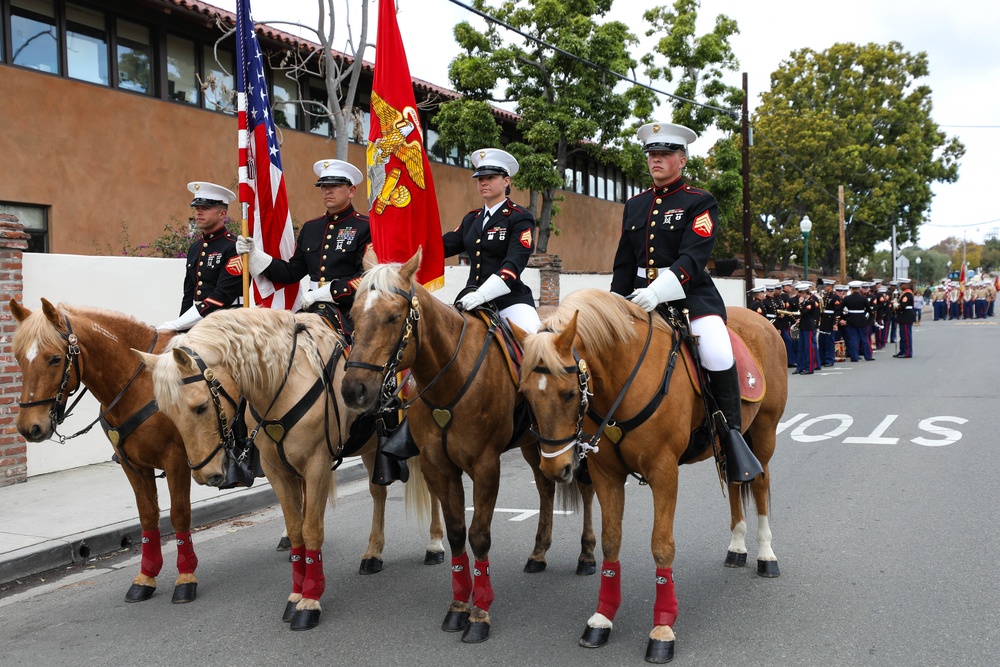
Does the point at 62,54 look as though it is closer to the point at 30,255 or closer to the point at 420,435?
the point at 30,255

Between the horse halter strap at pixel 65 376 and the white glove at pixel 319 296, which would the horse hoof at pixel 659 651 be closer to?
the white glove at pixel 319 296

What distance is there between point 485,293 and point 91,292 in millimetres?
5832

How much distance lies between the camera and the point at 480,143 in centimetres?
1997

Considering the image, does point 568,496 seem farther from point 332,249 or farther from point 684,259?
point 332,249

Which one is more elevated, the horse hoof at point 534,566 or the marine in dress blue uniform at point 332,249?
the marine in dress blue uniform at point 332,249

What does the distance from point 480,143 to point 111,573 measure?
51.7 ft

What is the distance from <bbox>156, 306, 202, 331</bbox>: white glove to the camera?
5.60m

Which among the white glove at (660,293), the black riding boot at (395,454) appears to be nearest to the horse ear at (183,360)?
the black riding boot at (395,454)

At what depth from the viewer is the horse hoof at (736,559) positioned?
530cm

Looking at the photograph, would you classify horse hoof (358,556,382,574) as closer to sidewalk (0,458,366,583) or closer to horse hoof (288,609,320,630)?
horse hoof (288,609,320,630)

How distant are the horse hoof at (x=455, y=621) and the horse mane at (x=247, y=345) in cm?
158

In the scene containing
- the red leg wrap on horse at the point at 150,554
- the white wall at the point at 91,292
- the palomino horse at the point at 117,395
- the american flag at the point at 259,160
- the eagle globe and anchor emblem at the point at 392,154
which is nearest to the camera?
the palomino horse at the point at 117,395

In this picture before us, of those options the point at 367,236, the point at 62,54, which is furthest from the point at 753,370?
the point at 62,54

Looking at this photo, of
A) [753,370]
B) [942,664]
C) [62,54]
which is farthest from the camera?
[62,54]
